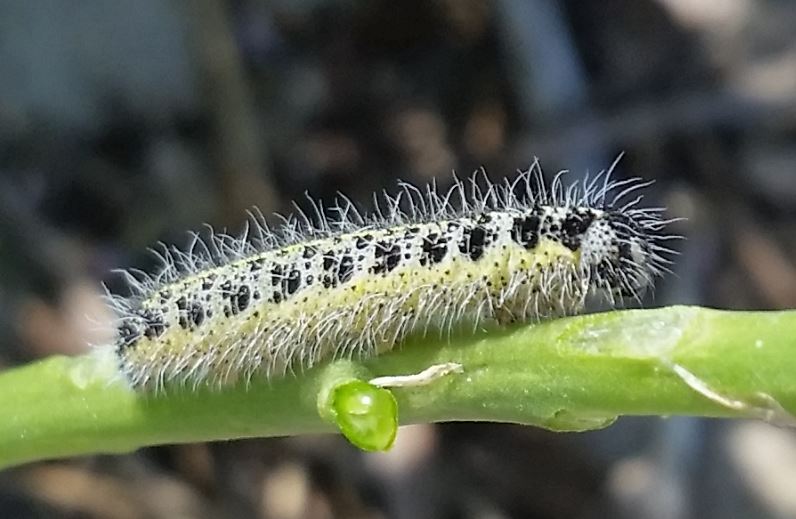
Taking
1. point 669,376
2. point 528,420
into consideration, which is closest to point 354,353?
point 528,420

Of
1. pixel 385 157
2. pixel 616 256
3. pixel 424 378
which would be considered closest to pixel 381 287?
pixel 424 378

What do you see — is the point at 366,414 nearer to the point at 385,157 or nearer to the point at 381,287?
the point at 381,287

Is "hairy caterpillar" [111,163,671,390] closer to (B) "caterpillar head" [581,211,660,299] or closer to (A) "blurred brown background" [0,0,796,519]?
(B) "caterpillar head" [581,211,660,299]

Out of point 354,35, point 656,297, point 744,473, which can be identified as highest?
point 354,35

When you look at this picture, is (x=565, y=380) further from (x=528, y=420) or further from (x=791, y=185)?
(x=791, y=185)

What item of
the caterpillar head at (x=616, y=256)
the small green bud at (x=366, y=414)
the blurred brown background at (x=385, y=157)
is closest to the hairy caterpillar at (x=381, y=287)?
the caterpillar head at (x=616, y=256)

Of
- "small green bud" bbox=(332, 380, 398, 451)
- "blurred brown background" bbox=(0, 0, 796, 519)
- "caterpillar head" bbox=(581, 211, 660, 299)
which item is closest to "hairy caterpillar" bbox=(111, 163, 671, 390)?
"caterpillar head" bbox=(581, 211, 660, 299)

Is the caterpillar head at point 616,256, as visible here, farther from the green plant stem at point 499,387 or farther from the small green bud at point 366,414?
the small green bud at point 366,414
